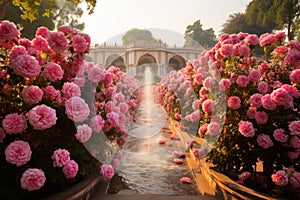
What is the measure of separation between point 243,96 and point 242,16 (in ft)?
149

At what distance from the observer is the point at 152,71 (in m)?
47.2

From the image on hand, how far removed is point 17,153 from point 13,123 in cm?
25

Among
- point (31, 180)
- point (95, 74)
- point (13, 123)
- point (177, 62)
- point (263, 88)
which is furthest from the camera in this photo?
point (177, 62)

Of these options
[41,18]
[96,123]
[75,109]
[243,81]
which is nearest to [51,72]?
[75,109]

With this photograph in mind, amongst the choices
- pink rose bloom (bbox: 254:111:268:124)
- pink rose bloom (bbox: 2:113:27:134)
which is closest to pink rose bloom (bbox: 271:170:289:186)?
pink rose bloom (bbox: 254:111:268:124)

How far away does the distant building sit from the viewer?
4350 cm

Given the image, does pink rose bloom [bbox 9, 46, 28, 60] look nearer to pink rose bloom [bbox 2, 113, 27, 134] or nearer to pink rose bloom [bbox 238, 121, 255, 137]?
pink rose bloom [bbox 2, 113, 27, 134]

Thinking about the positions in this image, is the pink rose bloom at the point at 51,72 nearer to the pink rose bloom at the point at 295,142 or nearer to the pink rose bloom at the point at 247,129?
the pink rose bloom at the point at 247,129

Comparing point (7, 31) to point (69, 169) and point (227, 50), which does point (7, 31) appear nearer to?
point (69, 169)

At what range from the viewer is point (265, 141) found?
2.54 meters

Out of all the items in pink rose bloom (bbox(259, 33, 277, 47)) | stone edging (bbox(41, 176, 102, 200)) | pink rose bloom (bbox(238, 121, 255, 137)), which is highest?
pink rose bloom (bbox(259, 33, 277, 47))

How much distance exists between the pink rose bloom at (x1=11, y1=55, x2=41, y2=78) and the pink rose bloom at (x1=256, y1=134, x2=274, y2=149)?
2091mm

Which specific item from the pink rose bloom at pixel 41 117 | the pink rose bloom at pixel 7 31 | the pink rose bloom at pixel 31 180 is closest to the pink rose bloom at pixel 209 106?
the pink rose bloom at pixel 41 117

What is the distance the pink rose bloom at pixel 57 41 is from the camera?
2.60 m
